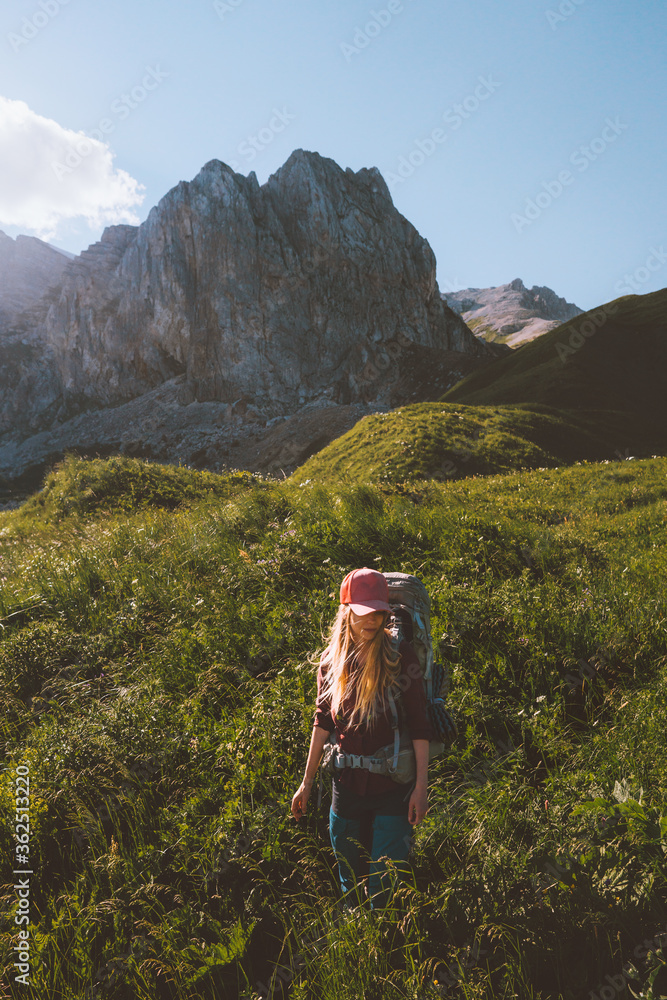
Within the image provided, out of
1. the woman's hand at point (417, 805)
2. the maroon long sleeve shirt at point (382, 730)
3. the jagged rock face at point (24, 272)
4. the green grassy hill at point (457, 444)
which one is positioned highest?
the jagged rock face at point (24, 272)

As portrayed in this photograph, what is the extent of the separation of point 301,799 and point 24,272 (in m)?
179

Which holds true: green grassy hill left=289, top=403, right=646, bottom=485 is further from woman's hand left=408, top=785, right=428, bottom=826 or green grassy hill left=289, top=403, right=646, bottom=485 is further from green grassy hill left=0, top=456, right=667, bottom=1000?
woman's hand left=408, top=785, right=428, bottom=826

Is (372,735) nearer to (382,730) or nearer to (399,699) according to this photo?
(382,730)

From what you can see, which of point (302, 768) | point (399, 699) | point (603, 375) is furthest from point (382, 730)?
point (603, 375)

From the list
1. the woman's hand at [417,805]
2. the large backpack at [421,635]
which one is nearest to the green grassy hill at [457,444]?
the large backpack at [421,635]

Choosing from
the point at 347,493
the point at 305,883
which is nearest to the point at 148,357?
the point at 347,493

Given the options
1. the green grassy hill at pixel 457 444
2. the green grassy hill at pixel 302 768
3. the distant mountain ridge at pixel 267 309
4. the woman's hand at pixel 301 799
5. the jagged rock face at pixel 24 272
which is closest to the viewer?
the green grassy hill at pixel 302 768

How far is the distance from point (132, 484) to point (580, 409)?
2955cm

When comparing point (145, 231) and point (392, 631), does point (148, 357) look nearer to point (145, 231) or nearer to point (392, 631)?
point (145, 231)

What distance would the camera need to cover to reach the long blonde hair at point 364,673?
9.86 ft

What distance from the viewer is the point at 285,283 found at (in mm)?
80438

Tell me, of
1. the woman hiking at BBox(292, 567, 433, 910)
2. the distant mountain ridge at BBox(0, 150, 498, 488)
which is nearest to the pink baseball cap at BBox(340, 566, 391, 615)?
the woman hiking at BBox(292, 567, 433, 910)

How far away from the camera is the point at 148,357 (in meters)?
90.9

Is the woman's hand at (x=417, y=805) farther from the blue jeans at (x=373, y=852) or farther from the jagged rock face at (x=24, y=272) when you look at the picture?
the jagged rock face at (x=24, y=272)
